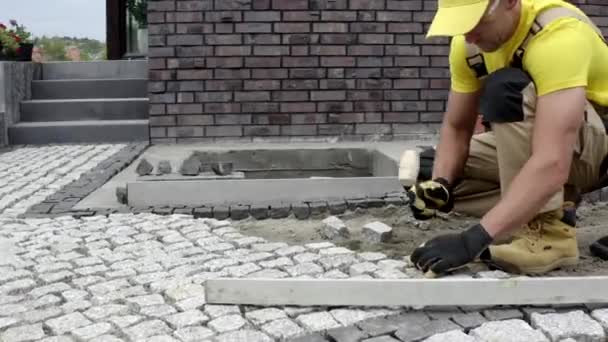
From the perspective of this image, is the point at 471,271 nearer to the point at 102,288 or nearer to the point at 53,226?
the point at 102,288

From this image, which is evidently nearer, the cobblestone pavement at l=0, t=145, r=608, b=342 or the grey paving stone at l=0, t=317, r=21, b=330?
the cobblestone pavement at l=0, t=145, r=608, b=342

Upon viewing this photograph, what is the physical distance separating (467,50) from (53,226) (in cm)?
238

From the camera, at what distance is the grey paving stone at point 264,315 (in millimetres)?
2512

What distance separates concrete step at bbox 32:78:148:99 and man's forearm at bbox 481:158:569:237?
573 cm

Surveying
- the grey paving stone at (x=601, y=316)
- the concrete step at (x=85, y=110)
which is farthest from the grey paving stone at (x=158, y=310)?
the concrete step at (x=85, y=110)

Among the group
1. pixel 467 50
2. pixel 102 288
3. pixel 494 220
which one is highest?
pixel 467 50

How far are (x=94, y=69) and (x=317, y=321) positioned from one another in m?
6.42

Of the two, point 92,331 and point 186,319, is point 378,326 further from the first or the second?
point 92,331

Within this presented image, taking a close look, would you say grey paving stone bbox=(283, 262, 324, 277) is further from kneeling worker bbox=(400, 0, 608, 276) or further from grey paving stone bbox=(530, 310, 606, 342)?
grey paving stone bbox=(530, 310, 606, 342)

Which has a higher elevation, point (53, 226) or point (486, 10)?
point (486, 10)

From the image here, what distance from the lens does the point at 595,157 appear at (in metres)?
2.87

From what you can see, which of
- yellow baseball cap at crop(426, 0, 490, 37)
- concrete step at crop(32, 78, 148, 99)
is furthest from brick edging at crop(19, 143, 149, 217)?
yellow baseball cap at crop(426, 0, 490, 37)

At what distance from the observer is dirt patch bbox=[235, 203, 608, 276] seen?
335cm

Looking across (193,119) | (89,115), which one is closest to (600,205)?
(193,119)
